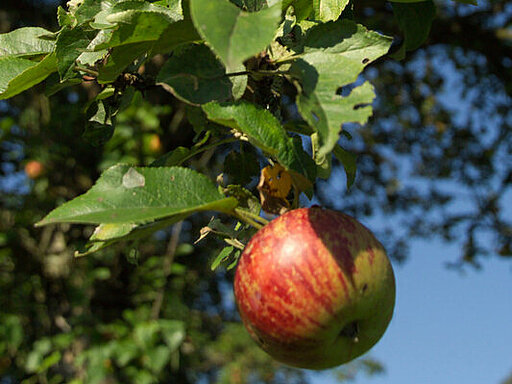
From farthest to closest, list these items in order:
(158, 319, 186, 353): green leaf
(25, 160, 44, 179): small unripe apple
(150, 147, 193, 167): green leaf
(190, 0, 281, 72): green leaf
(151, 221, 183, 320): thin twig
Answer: (25, 160, 44, 179): small unripe apple, (151, 221, 183, 320): thin twig, (158, 319, 186, 353): green leaf, (150, 147, 193, 167): green leaf, (190, 0, 281, 72): green leaf

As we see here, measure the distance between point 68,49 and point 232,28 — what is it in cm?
34

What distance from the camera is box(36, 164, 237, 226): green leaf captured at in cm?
62

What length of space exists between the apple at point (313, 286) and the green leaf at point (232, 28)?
0.26m

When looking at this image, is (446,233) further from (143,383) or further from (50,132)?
(50,132)

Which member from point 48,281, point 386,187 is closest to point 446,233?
point 386,187

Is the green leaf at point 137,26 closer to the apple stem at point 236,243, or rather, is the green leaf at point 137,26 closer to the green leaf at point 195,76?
the green leaf at point 195,76

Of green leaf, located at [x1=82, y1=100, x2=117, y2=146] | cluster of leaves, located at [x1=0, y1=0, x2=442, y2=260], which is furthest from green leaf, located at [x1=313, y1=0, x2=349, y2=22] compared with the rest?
green leaf, located at [x1=82, y1=100, x2=117, y2=146]

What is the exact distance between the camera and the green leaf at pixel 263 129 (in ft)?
2.15

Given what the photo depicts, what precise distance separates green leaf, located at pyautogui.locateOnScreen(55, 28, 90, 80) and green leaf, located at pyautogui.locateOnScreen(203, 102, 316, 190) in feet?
0.84

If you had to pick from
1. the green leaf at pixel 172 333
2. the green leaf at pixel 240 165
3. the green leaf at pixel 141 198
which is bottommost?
the green leaf at pixel 172 333

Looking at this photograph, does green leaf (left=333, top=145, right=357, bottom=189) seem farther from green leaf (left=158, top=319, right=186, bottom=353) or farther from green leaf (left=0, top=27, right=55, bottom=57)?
green leaf (left=158, top=319, right=186, bottom=353)

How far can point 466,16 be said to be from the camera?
13.4ft

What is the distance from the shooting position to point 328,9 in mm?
765

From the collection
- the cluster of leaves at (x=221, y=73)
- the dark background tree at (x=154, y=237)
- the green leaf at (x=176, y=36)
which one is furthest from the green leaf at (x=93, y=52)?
the dark background tree at (x=154, y=237)
